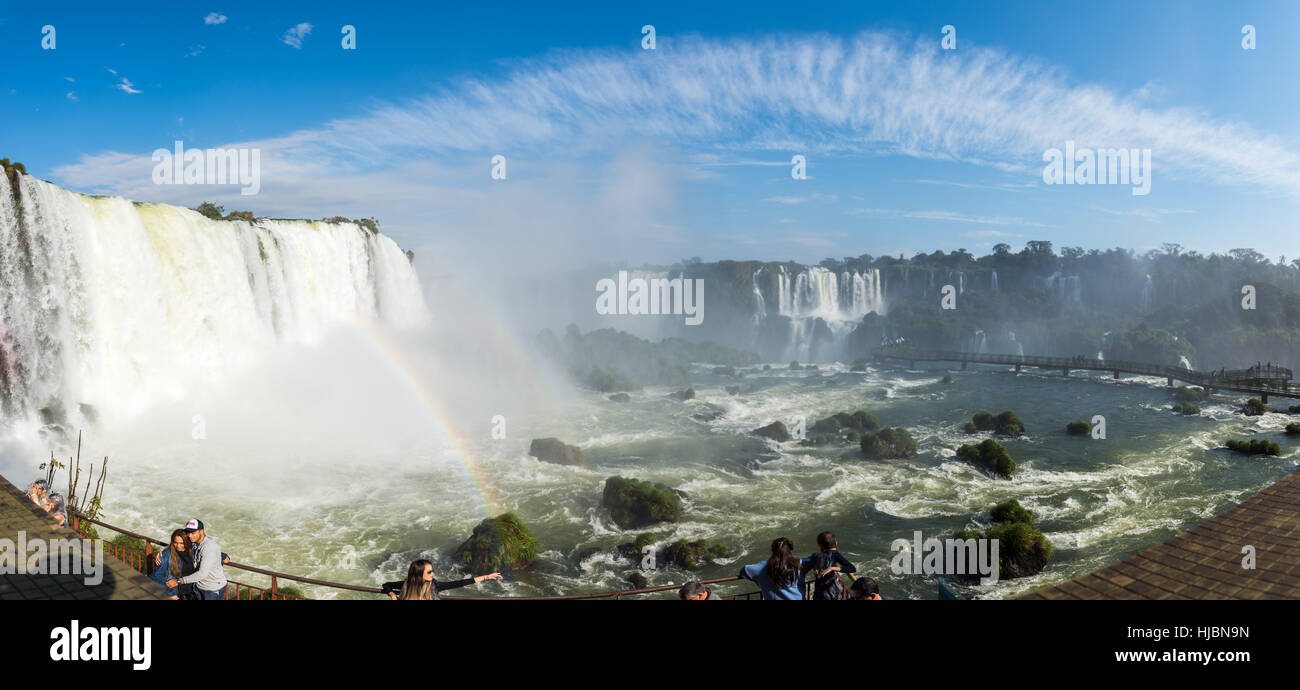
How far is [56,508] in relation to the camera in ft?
40.5

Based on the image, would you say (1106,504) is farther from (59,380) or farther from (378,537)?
(59,380)

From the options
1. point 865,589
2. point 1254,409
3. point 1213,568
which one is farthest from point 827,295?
point 865,589

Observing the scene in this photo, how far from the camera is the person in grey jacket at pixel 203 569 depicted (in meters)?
7.21

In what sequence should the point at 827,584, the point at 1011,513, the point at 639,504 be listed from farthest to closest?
1. the point at 639,504
2. the point at 1011,513
3. the point at 827,584

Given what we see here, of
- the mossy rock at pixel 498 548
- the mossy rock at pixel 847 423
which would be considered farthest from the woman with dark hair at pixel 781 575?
the mossy rock at pixel 847 423

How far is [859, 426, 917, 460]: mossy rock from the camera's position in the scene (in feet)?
93.5

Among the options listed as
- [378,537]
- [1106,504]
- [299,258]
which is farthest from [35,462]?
[1106,504]

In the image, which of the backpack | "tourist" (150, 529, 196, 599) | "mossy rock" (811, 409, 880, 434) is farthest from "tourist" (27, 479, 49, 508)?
"mossy rock" (811, 409, 880, 434)

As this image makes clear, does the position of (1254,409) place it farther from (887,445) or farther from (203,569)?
(203,569)

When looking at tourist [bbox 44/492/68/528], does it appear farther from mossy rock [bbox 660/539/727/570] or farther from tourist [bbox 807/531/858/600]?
tourist [bbox 807/531/858/600]

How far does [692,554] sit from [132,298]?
81.9ft
